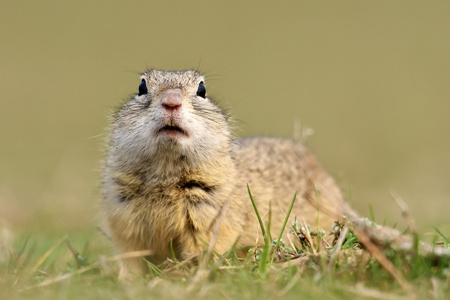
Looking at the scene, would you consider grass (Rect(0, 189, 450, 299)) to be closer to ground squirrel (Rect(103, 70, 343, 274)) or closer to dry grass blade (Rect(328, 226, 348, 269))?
dry grass blade (Rect(328, 226, 348, 269))

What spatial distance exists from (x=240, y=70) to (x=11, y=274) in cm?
2337

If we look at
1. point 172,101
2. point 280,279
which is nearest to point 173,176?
point 172,101

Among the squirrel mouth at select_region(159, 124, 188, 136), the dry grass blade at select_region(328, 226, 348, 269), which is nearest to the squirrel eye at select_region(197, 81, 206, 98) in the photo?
the squirrel mouth at select_region(159, 124, 188, 136)

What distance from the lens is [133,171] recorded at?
20.5 feet

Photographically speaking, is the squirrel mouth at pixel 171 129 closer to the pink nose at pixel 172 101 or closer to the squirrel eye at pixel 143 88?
the pink nose at pixel 172 101

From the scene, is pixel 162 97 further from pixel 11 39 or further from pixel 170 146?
pixel 11 39

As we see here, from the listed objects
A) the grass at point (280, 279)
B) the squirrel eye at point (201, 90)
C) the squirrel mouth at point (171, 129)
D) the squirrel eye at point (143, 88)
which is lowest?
the grass at point (280, 279)

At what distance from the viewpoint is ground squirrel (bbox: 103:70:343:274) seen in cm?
588

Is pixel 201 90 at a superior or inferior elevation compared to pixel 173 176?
superior

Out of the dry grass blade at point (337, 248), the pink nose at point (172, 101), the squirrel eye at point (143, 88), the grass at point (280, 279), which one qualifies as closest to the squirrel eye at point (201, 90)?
the squirrel eye at point (143, 88)

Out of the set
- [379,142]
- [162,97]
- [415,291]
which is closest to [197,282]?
[415,291]

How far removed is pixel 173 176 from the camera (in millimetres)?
6082

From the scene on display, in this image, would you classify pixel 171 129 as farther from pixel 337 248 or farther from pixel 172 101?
pixel 337 248

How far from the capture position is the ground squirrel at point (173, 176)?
588 cm
